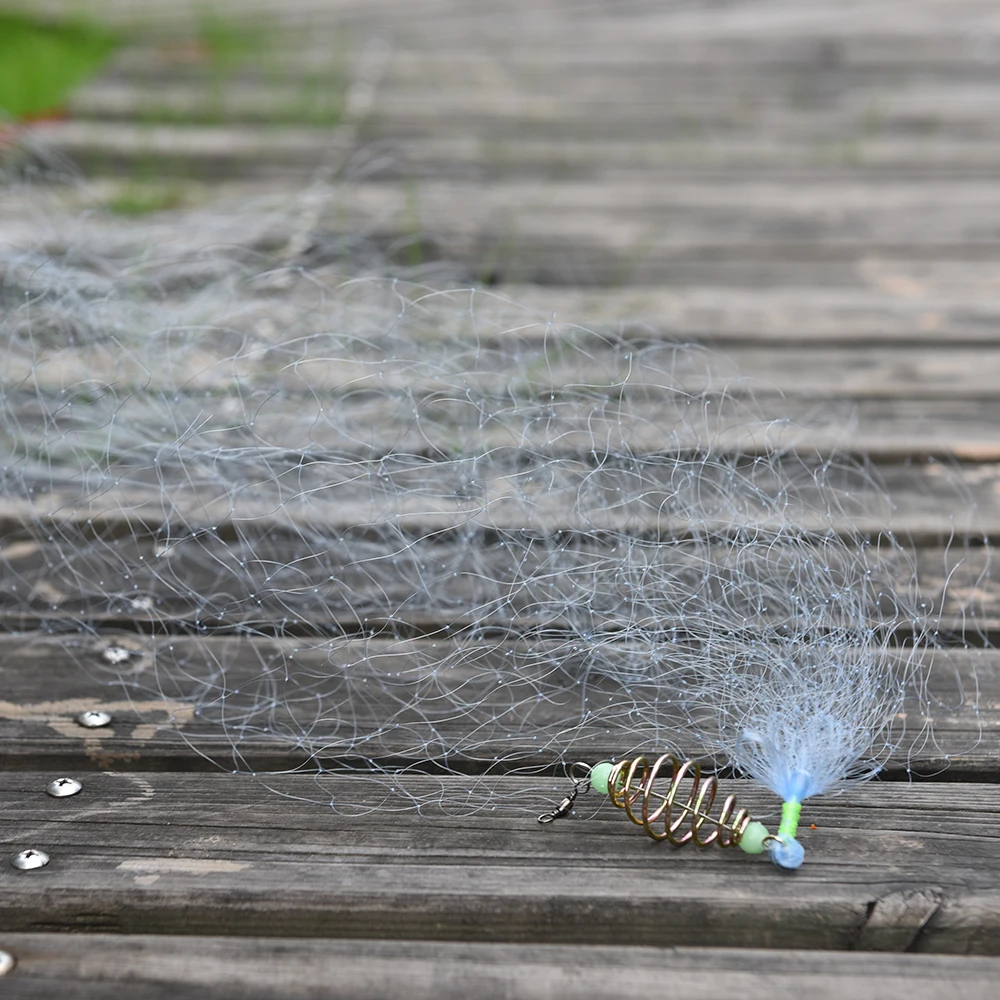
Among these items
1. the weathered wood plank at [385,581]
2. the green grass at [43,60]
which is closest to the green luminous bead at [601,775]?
the weathered wood plank at [385,581]

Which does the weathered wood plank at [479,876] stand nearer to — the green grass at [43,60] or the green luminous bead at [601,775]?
the green luminous bead at [601,775]

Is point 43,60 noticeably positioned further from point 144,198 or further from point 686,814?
point 686,814

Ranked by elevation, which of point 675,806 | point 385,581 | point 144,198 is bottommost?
point 675,806

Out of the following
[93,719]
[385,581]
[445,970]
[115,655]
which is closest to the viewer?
[445,970]

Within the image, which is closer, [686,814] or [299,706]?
[686,814]

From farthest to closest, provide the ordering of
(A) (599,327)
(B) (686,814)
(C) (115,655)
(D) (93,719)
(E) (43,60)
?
(E) (43,60) → (A) (599,327) → (C) (115,655) → (D) (93,719) → (B) (686,814)

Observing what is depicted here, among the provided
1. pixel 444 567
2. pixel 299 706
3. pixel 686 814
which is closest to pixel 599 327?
pixel 444 567

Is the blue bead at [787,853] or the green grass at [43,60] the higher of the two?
the green grass at [43,60]

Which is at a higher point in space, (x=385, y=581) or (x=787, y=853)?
(x=385, y=581)
